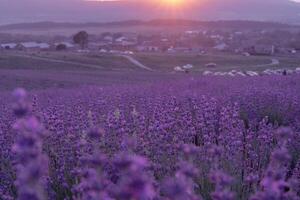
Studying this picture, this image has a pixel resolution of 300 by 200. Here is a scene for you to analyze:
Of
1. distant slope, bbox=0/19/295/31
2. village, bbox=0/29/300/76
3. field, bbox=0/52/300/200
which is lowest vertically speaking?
distant slope, bbox=0/19/295/31

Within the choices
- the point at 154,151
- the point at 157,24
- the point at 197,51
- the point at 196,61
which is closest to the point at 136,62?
the point at 196,61

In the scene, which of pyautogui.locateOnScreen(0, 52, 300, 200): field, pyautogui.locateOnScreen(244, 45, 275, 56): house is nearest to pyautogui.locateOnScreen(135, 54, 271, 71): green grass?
pyautogui.locateOnScreen(244, 45, 275, 56): house

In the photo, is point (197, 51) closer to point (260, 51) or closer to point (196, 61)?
point (260, 51)

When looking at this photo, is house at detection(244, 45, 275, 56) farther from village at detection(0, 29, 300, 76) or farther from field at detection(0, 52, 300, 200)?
field at detection(0, 52, 300, 200)

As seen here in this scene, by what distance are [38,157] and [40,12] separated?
184299 millimetres

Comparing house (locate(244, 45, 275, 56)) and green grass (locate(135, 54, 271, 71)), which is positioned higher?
green grass (locate(135, 54, 271, 71))

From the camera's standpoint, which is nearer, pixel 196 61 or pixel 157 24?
pixel 196 61

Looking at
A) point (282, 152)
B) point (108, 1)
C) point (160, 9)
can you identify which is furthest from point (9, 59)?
point (108, 1)

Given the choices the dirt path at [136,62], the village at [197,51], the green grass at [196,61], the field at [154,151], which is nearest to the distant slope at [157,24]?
the village at [197,51]

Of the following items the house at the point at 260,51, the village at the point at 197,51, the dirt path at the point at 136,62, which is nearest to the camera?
the village at the point at 197,51

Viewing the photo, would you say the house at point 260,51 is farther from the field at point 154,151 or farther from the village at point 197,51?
the field at point 154,151

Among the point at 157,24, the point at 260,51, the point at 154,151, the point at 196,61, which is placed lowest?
the point at 157,24

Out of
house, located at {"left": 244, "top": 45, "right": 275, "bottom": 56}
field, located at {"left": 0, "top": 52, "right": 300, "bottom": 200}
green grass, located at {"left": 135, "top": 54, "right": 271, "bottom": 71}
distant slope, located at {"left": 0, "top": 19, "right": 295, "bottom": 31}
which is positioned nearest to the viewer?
field, located at {"left": 0, "top": 52, "right": 300, "bottom": 200}

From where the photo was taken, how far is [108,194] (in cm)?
207
